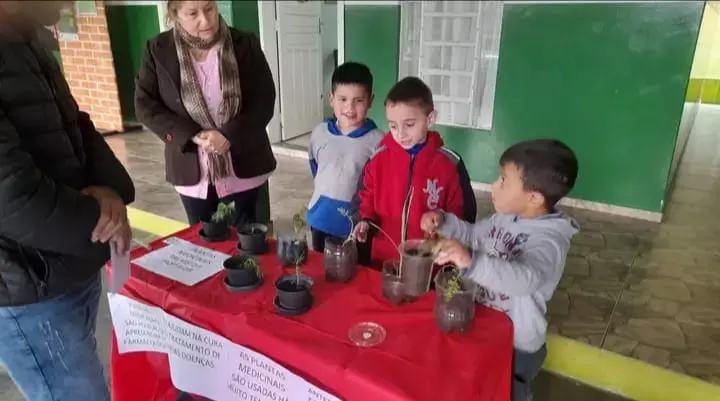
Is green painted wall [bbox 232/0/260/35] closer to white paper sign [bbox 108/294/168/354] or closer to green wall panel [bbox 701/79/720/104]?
white paper sign [bbox 108/294/168/354]

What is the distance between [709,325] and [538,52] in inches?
80.8

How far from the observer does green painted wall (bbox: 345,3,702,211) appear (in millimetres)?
3199

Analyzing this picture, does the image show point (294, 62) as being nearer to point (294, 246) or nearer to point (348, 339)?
point (294, 246)

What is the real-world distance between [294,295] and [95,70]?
572cm

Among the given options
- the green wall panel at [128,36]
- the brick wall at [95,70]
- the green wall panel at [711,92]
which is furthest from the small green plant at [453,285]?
the green wall panel at [711,92]

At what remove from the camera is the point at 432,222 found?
137cm

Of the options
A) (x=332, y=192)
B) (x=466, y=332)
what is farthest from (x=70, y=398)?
(x=332, y=192)

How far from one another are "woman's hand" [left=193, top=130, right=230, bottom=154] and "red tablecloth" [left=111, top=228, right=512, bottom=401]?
0.58 m

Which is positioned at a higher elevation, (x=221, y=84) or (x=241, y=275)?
(x=221, y=84)

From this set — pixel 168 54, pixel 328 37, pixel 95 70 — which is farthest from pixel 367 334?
pixel 328 37

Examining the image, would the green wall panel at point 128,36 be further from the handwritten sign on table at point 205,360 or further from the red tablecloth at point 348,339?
the red tablecloth at point 348,339

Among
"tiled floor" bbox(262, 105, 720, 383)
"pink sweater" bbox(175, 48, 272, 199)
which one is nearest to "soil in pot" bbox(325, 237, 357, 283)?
"pink sweater" bbox(175, 48, 272, 199)

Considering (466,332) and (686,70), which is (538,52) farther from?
(466,332)

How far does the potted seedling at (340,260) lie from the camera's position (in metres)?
1.30
